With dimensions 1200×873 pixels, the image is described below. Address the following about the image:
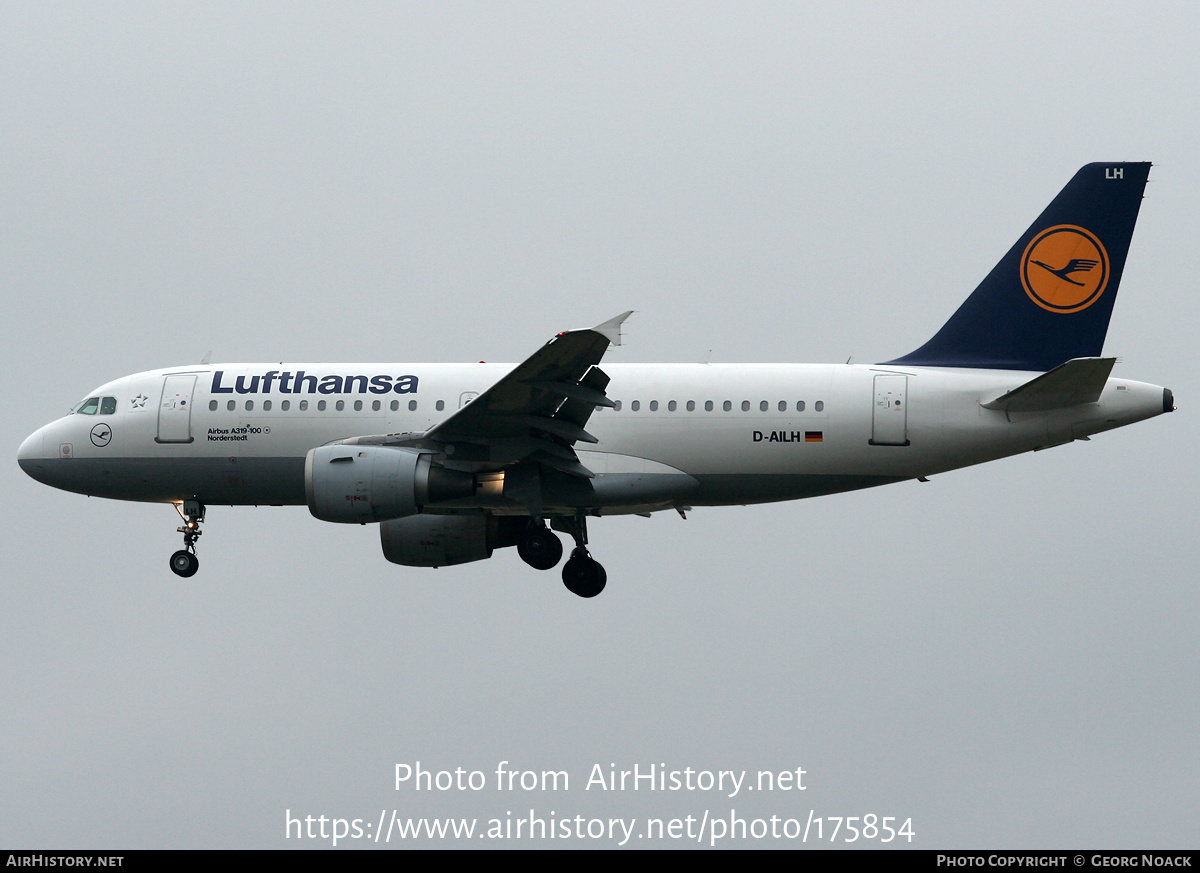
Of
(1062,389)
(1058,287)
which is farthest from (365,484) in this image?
Result: (1058,287)

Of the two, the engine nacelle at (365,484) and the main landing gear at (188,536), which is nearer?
the engine nacelle at (365,484)

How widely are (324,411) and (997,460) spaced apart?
13875 millimetres

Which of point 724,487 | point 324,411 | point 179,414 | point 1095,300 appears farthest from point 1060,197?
point 179,414

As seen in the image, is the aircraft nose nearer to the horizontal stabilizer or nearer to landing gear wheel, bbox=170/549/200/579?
landing gear wheel, bbox=170/549/200/579

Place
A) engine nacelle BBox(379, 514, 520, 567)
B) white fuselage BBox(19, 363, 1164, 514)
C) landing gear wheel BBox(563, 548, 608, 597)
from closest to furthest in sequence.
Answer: white fuselage BBox(19, 363, 1164, 514), landing gear wheel BBox(563, 548, 608, 597), engine nacelle BBox(379, 514, 520, 567)

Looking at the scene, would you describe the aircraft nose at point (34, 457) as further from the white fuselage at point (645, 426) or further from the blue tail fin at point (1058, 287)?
the blue tail fin at point (1058, 287)

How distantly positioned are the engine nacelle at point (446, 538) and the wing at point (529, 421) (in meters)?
3.67

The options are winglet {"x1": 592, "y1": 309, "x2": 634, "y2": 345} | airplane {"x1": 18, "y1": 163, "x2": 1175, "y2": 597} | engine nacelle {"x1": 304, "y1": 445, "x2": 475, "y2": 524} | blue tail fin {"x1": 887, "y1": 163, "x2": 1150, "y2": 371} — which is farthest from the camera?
blue tail fin {"x1": 887, "y1": 163, "x2": 1150, "y2": 371}

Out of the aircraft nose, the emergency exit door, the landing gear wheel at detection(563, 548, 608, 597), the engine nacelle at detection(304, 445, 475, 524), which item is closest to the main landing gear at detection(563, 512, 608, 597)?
the landing gear wheel at detection(563, 548, 608, 597)

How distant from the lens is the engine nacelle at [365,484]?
97.3 feet

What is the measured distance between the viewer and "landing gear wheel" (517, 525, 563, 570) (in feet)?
108

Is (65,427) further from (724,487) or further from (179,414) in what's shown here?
(724,487)

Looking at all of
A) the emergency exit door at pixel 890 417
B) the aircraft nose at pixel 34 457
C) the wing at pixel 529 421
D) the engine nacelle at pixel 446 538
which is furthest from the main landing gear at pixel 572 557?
the aircraft nose at pixel 34 457

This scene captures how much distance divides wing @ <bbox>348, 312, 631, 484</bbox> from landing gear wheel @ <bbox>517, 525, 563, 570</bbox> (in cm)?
204
